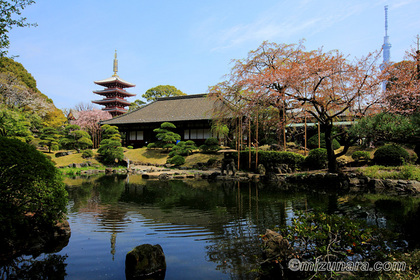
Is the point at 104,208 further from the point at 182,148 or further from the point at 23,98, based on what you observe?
the point at 23,98

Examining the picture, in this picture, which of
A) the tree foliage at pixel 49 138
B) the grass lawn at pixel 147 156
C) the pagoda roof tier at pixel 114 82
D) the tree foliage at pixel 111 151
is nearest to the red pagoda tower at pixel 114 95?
the pagoda roof tier at pixel 114 82

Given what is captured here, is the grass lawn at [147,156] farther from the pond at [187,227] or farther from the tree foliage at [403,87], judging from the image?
the tree foliage at [403,87]

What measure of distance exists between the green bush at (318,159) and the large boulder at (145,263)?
562 inches

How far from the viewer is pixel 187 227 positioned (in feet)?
19.1

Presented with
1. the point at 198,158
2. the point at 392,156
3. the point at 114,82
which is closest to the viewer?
the point at 392,156

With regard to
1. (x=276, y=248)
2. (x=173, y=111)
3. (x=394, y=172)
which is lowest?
(x=276, y=248)

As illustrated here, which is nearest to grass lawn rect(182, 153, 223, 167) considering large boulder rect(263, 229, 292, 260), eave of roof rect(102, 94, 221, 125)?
eave of roof rect(102, 94, 221, 125)

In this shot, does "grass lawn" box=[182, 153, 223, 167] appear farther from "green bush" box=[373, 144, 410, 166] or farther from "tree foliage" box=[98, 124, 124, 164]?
"green bush" box=[373, 144, 410, 166]

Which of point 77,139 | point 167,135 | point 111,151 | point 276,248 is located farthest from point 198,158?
point 276,248

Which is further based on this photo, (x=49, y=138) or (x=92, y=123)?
(x=92, y=123)

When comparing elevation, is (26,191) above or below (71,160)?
below

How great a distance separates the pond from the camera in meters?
3.73

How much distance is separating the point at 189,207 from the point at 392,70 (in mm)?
13107

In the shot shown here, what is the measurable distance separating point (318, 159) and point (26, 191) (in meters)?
15.3
